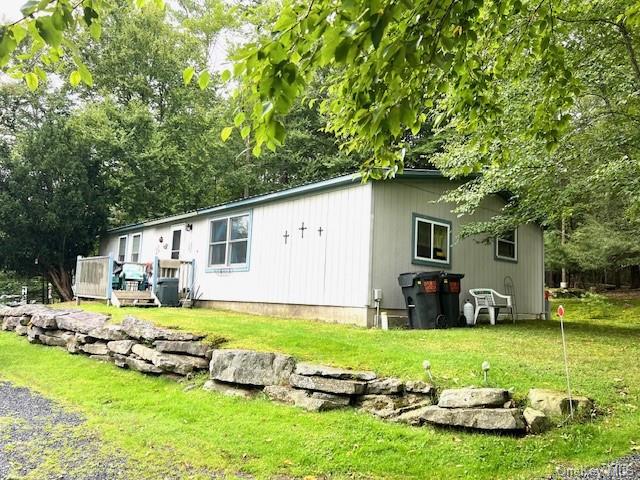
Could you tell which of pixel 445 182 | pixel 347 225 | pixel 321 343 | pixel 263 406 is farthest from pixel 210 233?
pixel 263 406

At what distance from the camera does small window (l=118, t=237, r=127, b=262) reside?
17141mm

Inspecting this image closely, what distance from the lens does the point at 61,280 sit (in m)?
18.3

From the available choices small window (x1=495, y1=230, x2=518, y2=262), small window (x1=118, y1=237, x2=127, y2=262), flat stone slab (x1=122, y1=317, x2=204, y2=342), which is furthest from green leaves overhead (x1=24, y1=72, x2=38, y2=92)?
small window (x1=118, y1=237, x2=127, y2=262)

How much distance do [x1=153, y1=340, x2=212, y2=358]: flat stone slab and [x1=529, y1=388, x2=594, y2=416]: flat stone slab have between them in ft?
12.4

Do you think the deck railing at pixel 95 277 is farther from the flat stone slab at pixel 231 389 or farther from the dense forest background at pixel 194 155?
the flat stone slab at pixel 231 389

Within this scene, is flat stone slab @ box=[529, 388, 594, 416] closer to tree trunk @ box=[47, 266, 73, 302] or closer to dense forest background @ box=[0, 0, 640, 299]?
dense forest background @ box=[0, 0, 640, 299]

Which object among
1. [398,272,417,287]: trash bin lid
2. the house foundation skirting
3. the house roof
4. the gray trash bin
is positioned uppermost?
the house roof

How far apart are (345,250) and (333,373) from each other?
14.5ft

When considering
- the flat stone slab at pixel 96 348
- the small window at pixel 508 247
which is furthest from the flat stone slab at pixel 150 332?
the small window at pixel 508 247

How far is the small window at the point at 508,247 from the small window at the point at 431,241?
1894mm

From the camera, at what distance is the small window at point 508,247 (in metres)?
11.6

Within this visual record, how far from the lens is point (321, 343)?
20.2 feet

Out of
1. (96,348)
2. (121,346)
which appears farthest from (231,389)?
(96,348)

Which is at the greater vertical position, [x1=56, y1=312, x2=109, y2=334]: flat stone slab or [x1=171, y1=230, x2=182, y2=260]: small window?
[x1=171, y1=230, x2=182, y2=260]: small window
